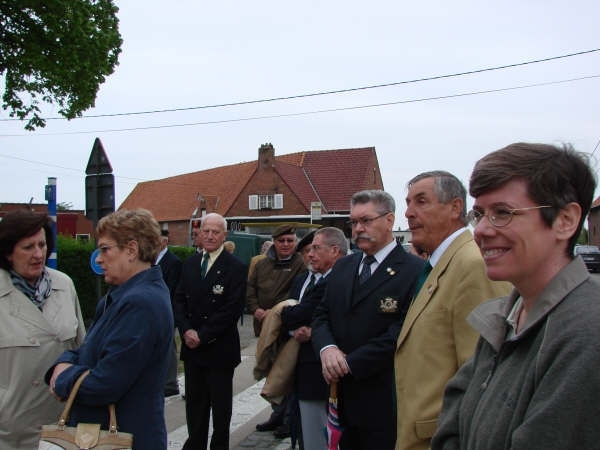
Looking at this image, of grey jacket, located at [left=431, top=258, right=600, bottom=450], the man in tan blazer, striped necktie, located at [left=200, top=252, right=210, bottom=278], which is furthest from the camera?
striped necktie, located at [left=200, top=252, right=210, bottom=278]

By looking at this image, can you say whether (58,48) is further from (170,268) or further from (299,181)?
(299,181)

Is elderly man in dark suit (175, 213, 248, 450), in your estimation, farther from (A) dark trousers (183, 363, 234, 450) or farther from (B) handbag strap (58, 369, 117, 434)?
(B) handbag strap (58, 369, 117, 434)

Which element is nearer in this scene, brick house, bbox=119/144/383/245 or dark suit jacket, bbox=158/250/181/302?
dark suit jacket, bbox=158/250/181/302

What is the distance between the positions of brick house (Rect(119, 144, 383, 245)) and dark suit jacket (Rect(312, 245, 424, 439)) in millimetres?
40118

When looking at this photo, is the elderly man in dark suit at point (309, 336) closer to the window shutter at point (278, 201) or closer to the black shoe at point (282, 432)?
the black shoe at point (282, 432)

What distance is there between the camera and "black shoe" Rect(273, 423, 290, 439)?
6.12 meters

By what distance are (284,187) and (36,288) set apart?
1756 inches

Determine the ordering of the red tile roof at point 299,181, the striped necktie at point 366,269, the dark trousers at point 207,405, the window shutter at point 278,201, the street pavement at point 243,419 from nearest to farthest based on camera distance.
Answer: the striped necktie at point 366,269, the dark trousers at point 207,405, the street pavement at point 243,419, the red tile roof at point 299,181, the window shutter at point 278,201

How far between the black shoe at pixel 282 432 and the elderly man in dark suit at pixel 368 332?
252cm

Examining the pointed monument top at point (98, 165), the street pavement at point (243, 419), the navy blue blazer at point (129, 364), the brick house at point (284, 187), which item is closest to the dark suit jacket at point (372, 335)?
the navy blue blazer at point (129, 364)

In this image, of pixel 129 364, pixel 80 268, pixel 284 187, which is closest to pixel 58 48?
pixel 80 268

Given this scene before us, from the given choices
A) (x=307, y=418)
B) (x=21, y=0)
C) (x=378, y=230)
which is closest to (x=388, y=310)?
(x=378, y=230)

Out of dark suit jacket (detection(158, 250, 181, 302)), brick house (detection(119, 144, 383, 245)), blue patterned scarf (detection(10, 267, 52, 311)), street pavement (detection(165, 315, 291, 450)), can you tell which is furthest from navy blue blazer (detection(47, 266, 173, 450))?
brick house (detection(119, 144, 383, 245))

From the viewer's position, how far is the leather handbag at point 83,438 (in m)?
2.81
